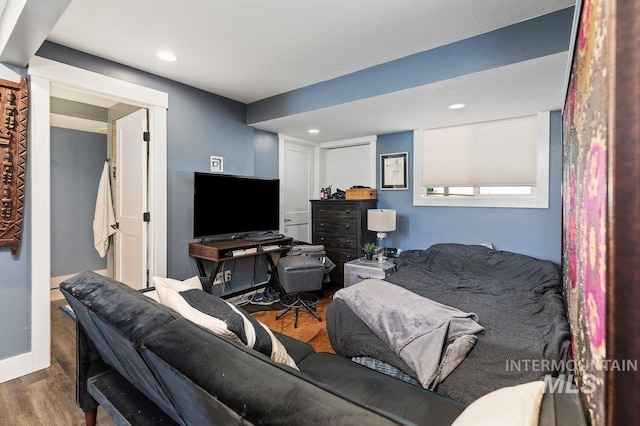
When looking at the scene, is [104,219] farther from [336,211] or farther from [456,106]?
[456,106]

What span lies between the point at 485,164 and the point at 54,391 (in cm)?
435

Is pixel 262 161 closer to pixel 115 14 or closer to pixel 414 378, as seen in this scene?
pixel 115 14

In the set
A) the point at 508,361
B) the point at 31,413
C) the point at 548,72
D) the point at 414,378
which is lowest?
the point at 31,413

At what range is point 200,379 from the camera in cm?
71

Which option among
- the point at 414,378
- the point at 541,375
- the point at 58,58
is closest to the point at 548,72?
the point at 541,375

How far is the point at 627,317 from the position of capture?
0.49 meters

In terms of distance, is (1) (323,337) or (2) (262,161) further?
(2) (262,161)

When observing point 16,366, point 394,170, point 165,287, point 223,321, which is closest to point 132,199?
point 16,366

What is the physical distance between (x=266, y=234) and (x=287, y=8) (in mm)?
2455

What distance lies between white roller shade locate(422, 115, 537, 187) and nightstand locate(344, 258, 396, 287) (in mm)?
1213

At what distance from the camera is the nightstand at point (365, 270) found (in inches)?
137

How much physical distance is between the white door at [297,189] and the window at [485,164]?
1.72 m

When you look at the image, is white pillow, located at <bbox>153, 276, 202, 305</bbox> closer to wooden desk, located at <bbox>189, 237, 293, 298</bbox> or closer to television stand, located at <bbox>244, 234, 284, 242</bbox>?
wooden desk, located at <bbox>189, 237, 293, 298</bbox>

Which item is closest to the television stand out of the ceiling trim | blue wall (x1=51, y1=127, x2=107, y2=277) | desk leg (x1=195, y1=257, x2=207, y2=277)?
desk leg (x1=195, y1=257, x2=207, y2=277)
